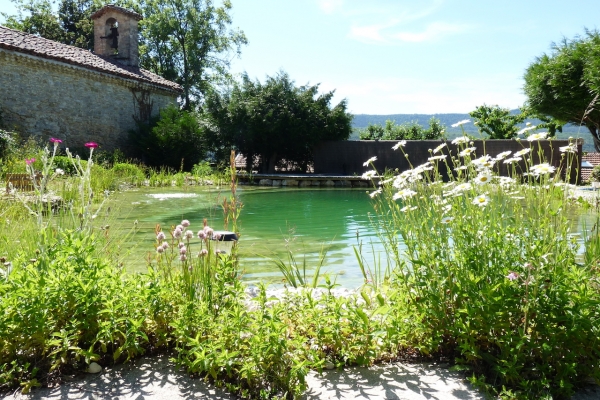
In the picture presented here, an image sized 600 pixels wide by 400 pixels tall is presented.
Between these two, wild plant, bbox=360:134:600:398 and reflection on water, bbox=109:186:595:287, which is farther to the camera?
reflection on water, bbox=109:186:595:287

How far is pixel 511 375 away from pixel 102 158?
1793 centimetres

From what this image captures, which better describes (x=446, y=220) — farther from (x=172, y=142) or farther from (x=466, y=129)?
(x=172, y=142)

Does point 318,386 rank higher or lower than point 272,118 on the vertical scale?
lower

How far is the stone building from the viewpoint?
16188 millimetres

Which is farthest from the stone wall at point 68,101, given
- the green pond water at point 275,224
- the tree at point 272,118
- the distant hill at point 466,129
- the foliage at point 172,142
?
the distant hill at point 466,129

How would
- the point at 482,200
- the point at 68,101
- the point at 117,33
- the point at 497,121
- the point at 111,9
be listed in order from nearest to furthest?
the point at 482,200
the point at 68,101
the point at 111,9
the point at 117,33
the point at 497,121

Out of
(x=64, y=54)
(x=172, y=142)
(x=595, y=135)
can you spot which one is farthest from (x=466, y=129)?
(x=64, y=54)

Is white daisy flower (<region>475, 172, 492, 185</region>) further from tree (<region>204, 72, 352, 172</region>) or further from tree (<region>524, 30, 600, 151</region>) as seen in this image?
tree (<region>204, 72, 352, 172</region>)

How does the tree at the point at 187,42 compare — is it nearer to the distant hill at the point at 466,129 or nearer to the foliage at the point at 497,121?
the distant hill at the point at 466,129

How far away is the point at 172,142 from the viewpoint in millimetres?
19547

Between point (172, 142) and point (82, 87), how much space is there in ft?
12.1

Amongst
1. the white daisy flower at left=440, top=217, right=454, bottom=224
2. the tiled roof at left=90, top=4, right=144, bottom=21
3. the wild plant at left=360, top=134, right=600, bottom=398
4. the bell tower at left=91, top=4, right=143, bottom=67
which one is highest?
the tiled roof at left=90, top=4, right=144, bottom=21

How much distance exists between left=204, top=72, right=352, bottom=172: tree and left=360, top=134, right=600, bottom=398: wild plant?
17516mm

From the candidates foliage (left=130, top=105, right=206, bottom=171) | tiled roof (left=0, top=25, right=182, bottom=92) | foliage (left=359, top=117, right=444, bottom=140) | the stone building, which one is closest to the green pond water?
foliage (left=130, top=105, right=206, bottom=171)
